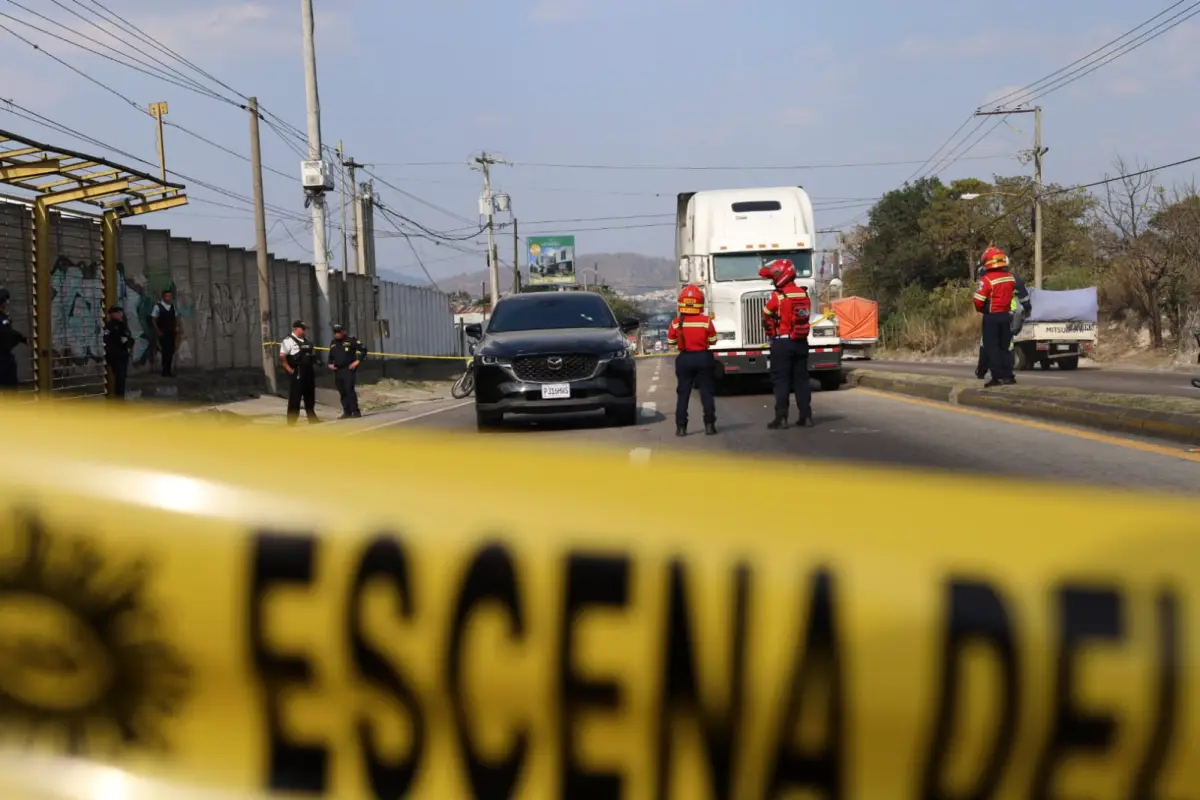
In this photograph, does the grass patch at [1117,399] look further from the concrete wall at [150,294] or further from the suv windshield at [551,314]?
the concrete wall at [150,294]

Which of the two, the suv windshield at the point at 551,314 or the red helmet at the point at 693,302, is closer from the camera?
the red helmet at the point at 693,302

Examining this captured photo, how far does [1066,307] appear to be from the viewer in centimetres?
3006

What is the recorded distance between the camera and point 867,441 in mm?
11414

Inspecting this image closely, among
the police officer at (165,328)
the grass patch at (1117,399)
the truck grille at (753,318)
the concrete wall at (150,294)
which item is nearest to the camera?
the grass patch at (1117,399)

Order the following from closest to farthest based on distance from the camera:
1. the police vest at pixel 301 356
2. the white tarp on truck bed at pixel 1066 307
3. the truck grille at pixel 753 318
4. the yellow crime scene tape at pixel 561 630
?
the yellow crime scene tape at pixel 561 630 → the police vest at pixel 301 356 → the truck grille at pixel 753 318 → the white tarp on truck bed at pixel 1066 307

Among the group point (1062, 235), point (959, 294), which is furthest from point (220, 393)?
point (1062, 235)

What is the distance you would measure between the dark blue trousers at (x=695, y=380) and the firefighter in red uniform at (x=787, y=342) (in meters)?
0.88

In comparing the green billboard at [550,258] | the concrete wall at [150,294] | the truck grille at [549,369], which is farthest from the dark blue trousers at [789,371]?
the green billboard at [550,258]

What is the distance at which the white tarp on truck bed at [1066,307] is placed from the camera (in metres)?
29.9

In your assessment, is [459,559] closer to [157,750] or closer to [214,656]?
[214,656]

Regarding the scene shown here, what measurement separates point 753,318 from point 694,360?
8201 mm

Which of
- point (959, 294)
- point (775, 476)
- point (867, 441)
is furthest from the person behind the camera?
point (959, 294)

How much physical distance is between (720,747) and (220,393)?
2520 centimetres

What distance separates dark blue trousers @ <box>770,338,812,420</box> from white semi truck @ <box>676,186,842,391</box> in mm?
7198
